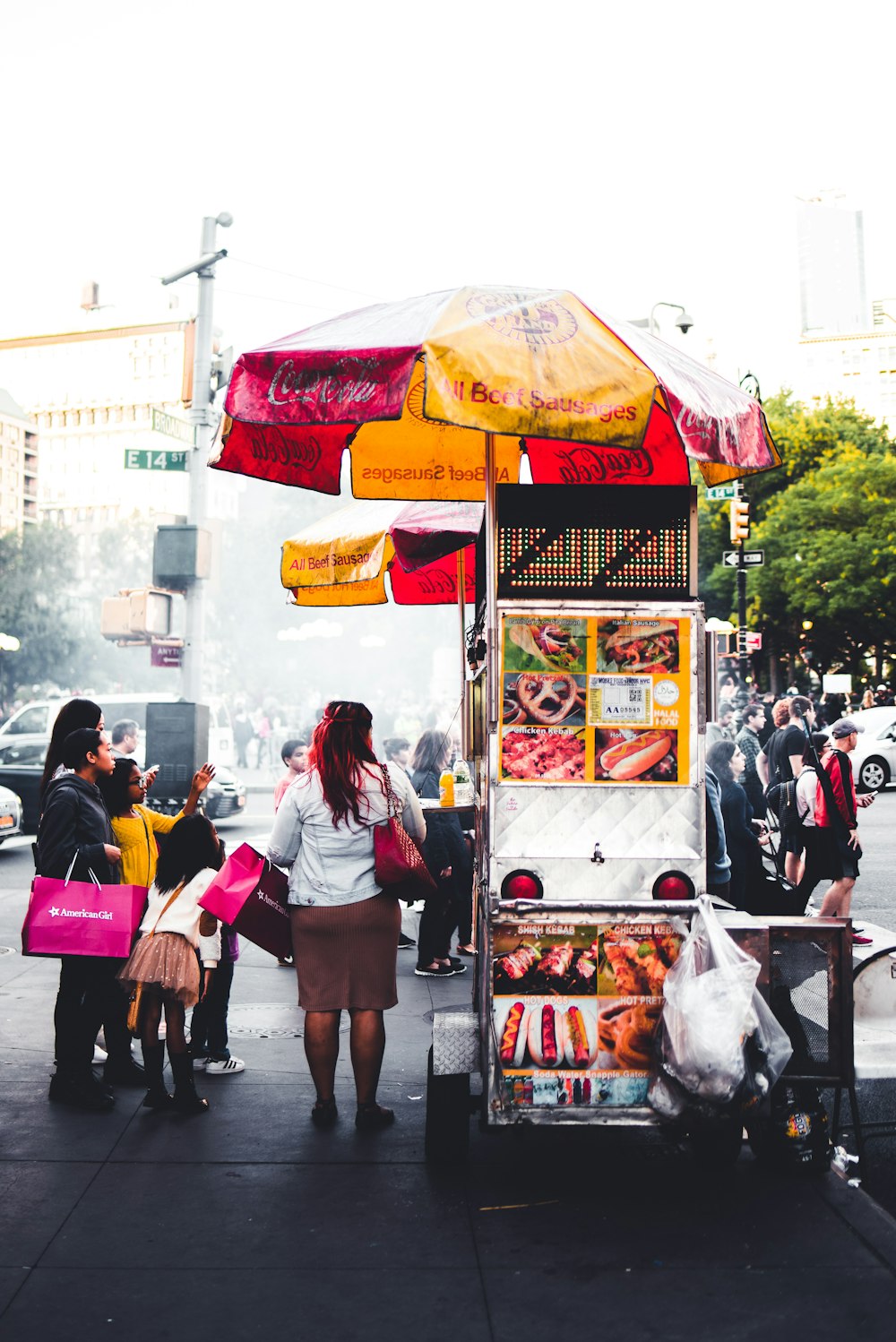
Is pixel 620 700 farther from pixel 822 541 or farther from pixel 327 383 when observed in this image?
pixel 822 541

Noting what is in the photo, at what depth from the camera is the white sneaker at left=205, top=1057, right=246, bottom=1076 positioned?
6.12 m

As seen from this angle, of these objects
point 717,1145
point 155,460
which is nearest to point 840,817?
point 717,1145

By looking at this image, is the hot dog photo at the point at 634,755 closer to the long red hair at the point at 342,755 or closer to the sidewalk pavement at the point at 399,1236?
the long red hair at the point at 342,755

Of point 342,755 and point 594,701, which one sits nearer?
point 594,701

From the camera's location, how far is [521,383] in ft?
13.2

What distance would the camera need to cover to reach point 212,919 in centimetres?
555

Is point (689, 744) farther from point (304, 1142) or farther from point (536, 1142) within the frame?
point (304, 1142)

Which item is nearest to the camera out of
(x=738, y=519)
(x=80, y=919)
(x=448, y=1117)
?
(x=448, y=1117)

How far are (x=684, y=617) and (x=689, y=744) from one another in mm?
485

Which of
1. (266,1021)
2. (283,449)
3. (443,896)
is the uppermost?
(283,449)

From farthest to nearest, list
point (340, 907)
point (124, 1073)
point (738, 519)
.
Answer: point (738, 519) → point (124, 1073) → point (340, 907)

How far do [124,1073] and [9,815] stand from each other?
969cm

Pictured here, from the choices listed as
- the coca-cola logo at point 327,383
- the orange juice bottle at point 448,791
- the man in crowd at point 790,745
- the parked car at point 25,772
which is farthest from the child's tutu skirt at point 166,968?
the parked car at point 25,772

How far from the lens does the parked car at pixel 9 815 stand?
1477cm
